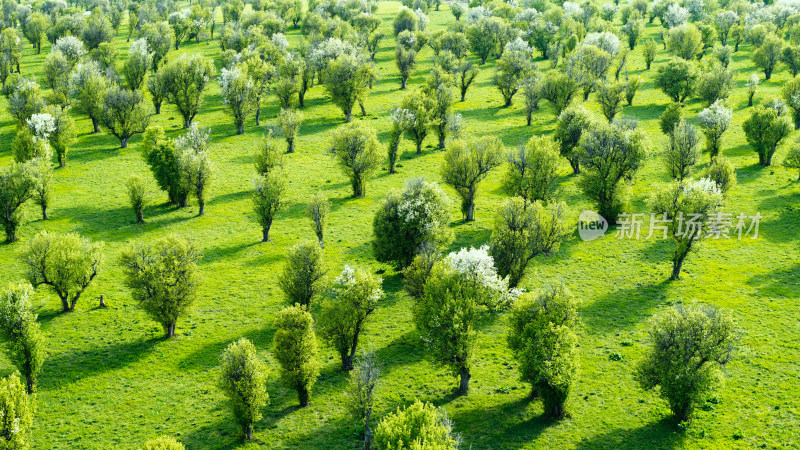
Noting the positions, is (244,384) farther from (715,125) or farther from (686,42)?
(686,42)

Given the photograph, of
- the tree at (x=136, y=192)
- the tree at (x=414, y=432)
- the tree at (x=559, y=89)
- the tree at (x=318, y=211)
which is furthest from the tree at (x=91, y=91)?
the tree at (x=414, y=432)

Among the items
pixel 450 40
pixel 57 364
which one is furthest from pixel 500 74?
pixel 57 364

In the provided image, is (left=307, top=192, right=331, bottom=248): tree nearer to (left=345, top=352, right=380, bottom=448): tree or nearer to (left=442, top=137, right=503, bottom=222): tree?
(left=442, top=137, right=503, bottom=222): tree

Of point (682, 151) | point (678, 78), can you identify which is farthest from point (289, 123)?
point (678, 78)

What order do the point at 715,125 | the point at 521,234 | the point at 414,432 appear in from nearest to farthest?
the point at 414,432 → the point at 521,234 → the point at 715,125

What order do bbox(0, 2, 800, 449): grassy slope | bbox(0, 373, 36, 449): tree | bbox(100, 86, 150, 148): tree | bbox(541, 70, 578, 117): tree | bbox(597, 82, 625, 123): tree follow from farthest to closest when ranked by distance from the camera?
bbox(541, 70, 578, 117): tree, bbox(597, 82, 625, 123): tree, bbox(100, 86, 150, 148): tree, bbox(0, 2, 800, 449): grassy slope, bbox(0, 373, 36, 449): tree

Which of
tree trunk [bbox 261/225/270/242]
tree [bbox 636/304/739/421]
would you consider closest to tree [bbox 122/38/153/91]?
tree trunk [bbox 261/225/270/242]
